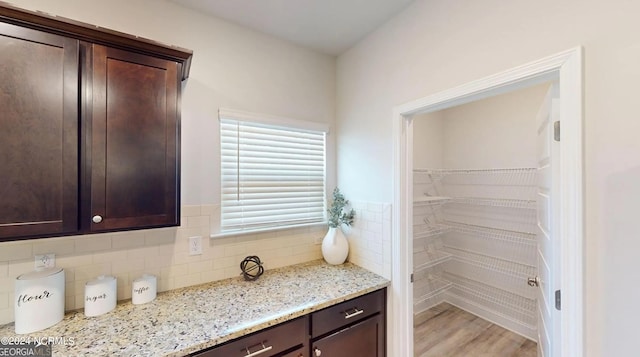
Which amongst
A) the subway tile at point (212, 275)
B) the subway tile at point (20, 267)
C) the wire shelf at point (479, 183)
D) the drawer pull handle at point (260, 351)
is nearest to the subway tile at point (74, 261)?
the subway tile at point (20, 267)

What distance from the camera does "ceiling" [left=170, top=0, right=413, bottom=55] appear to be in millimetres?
1720

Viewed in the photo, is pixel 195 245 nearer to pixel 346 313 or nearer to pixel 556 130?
pixel 346 313

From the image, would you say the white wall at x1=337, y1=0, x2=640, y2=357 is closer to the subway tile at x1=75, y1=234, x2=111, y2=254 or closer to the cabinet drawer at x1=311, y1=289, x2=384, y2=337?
the cabinet drawer at x1=311, y1=289, x2=384, y2=337

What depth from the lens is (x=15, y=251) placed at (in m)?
1.31

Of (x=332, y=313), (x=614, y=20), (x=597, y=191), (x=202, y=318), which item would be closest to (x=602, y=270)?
(x=597, y=191)

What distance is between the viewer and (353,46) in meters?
2.24

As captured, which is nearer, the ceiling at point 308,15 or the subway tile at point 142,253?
the subway tile at point 142,253

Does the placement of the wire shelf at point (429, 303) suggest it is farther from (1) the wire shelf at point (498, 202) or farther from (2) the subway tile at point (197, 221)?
(2) the subway tile at point (197, 221)

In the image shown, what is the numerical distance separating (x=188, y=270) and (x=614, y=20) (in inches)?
96.9

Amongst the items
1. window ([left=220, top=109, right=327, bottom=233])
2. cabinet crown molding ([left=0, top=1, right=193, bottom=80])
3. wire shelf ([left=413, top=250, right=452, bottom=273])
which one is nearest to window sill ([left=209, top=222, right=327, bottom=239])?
window ([left=220, top=109, right=327, bottom=233])

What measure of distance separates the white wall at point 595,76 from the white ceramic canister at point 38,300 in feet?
7.50

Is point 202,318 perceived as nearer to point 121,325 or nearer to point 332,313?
point 121,325

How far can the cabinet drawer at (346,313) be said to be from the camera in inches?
60.9

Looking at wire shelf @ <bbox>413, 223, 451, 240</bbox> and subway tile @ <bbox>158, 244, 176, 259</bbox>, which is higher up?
subway tile @ <bbox>158, 244, 176, 259</bbox>
